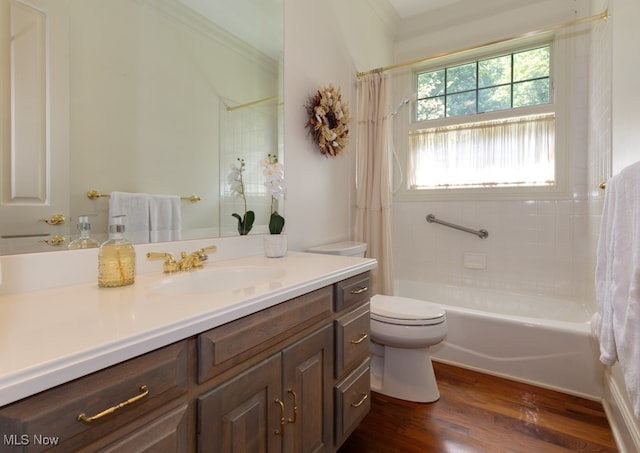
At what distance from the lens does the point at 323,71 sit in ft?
7.06

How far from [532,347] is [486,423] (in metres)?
0.61

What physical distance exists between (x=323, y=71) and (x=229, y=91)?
0.91m

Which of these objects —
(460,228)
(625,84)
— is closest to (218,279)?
(625,84)

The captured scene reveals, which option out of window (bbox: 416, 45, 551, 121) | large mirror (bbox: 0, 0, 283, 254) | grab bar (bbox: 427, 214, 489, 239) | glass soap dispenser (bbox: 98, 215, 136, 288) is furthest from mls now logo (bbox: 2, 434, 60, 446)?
window (bbox: 416, 45, 551, 121)

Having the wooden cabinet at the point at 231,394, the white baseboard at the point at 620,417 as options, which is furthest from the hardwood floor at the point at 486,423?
the wooden cabinet at the point at 231,394

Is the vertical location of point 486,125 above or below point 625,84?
above

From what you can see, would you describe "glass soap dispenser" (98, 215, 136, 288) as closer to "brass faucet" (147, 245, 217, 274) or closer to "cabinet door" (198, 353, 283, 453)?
"brass faucet" (147, 245, 217, 274)

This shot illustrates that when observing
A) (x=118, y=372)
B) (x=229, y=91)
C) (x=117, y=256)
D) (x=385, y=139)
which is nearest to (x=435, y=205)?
(x=385, y=139)

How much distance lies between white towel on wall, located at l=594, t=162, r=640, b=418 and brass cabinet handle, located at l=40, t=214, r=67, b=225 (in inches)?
62.5

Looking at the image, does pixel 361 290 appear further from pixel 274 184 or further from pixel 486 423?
pixel 486 423

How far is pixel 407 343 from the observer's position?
1.73 metres

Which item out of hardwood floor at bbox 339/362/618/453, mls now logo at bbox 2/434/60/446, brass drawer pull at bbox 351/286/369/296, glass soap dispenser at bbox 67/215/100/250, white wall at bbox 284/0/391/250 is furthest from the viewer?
white wall at bbox 284/0/391/250

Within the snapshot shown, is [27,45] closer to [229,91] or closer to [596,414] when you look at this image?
[229,91]

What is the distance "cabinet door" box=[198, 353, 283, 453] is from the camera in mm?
695
